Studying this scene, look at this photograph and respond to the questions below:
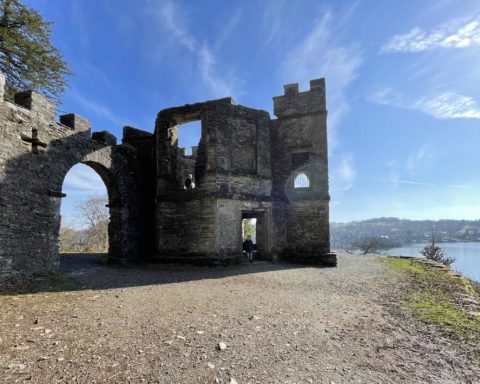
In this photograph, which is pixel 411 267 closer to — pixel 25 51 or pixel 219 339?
pixel 219 339

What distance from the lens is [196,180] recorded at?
1285 centimetres

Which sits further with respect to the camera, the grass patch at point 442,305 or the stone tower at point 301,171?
the stone tower at point 301,171

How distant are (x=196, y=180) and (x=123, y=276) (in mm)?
4912

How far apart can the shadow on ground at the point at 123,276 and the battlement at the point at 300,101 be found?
25.2 feet

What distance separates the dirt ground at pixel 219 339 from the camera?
12.1ft

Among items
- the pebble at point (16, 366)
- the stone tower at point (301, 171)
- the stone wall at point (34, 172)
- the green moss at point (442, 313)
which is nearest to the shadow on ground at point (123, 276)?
the stone wall at point (34, 172)

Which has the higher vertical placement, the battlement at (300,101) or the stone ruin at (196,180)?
the battlement at (300,101)

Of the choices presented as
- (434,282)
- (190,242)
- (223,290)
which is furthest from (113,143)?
(434,282)

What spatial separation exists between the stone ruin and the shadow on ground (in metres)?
0.68

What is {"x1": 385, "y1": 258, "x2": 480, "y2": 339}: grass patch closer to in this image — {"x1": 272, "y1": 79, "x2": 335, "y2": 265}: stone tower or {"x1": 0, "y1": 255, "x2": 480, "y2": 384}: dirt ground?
{"x1": 0, "y1": 255, "x2": 480, "y2": 384}: dirt ground

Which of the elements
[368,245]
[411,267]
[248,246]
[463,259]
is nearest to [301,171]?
[248,246]

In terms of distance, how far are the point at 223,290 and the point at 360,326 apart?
3.80 metres

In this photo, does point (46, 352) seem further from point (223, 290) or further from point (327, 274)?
point (327, 274)

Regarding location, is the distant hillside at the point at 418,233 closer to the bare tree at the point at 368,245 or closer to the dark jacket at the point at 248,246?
the bare tree at the point at 368,245
